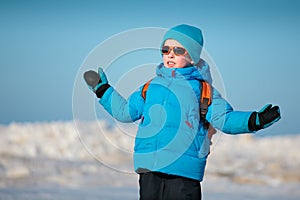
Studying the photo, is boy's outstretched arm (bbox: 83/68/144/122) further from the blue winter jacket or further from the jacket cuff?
the jacket cuff

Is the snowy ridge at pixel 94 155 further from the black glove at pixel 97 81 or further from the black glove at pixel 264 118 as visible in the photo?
the black glove at pixel 264 118

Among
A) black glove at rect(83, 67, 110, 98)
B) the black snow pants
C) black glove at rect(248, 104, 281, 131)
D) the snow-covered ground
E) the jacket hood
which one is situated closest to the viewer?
black glove at rect(248, 104, 281, 131)

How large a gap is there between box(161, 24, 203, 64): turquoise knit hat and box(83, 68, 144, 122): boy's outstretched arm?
46 centimetres

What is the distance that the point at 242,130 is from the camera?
399 centimetres

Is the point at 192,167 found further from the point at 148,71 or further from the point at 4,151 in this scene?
the point at 4,151

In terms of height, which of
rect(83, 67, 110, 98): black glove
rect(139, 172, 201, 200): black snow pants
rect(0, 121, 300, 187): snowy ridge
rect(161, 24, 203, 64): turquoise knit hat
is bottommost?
rect(139, 172, 201, 200): black snow pants

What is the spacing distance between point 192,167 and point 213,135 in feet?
1.06

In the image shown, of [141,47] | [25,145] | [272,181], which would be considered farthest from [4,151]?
[141,47]

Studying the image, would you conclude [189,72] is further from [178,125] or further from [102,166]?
[102,166]

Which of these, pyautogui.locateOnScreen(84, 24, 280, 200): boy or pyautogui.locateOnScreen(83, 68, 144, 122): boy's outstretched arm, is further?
pyautogui.locateOnScreen(83, 68, 144, 122): boy's outstretched arm

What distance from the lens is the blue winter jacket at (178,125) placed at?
399 centimetres

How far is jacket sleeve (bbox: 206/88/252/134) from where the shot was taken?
13.0 feet

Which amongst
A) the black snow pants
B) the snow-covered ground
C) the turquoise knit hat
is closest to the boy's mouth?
the turquoise knit hat

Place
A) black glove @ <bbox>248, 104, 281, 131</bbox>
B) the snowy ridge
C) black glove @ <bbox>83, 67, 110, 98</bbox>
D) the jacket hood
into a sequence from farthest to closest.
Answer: the snowy ridge < black glove @ <bbox>83, 67, 110, 98</bbox> < the jacket hood < black glove @ <bbox>248, 104, 281, 131</bbox>
